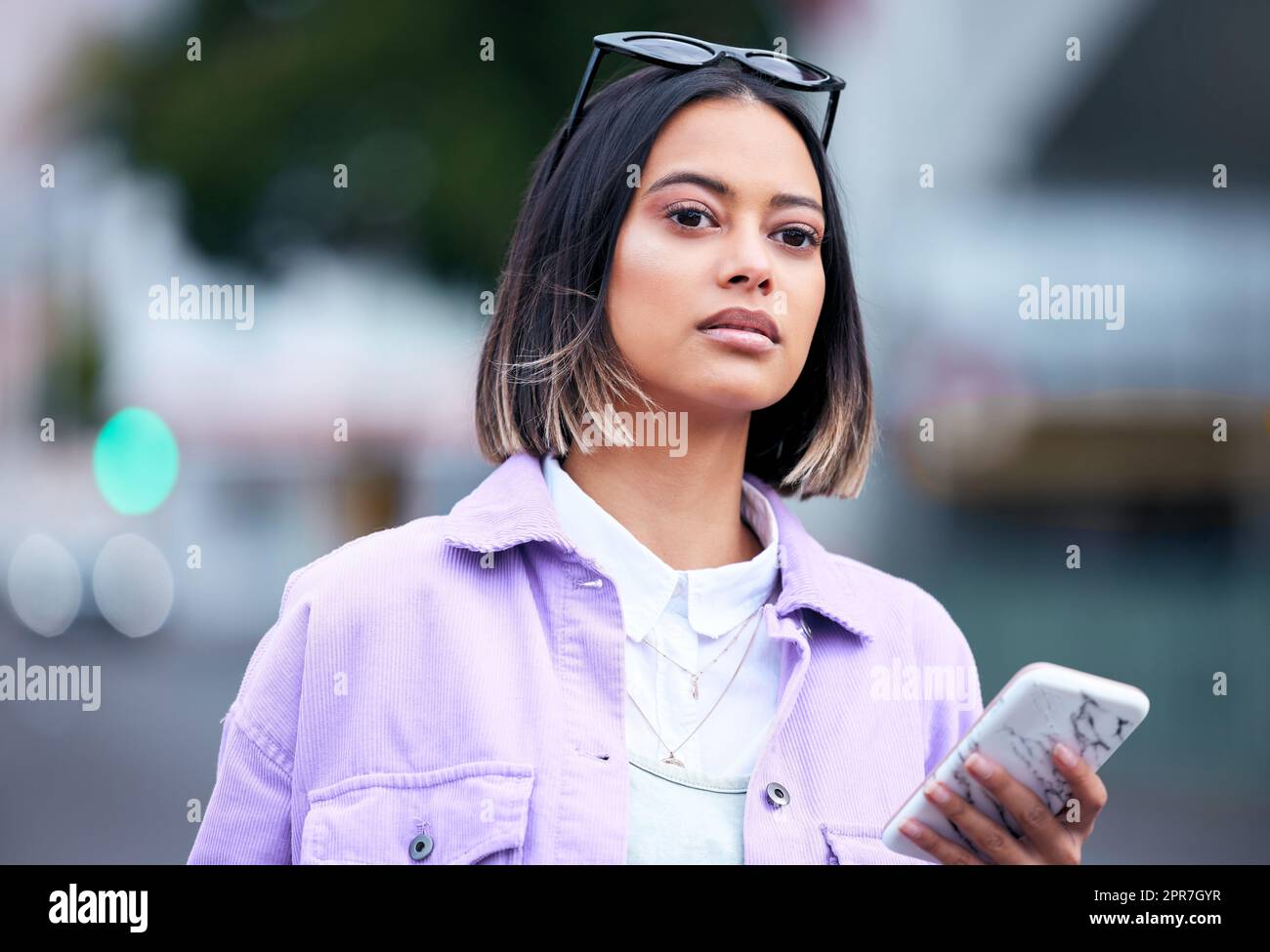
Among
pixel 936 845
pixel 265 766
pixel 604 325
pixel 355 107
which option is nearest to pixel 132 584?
pixel 355 107

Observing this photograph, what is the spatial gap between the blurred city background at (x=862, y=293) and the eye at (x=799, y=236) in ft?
12.1

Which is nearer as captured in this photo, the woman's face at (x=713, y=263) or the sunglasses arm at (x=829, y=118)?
the woman's face at (x=713, y=263)

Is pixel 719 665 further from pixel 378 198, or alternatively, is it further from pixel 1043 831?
pixel 378 198

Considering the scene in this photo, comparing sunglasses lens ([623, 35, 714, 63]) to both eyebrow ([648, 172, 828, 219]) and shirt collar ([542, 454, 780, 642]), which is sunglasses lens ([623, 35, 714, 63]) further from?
shirt collar ([542, 454, 780, 642])

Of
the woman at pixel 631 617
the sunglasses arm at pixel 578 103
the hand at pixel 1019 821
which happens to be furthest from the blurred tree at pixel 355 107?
the hand at pixel 1019 821

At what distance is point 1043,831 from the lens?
1.67m

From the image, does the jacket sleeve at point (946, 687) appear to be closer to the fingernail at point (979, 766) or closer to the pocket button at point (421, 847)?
the fingernail at point (979, 766)

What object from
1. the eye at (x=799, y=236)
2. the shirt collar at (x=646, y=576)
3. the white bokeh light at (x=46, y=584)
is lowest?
the white bokeh light at (x=46, y=584)

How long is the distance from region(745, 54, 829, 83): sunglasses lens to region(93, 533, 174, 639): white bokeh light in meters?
4.75

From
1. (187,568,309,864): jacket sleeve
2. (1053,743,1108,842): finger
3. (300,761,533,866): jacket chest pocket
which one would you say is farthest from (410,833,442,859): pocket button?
(1053,743,1108,842): finger

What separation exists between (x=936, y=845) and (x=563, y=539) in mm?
605

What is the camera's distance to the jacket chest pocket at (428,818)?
5.33 ft
